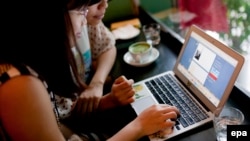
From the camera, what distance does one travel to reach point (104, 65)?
1.25 meters

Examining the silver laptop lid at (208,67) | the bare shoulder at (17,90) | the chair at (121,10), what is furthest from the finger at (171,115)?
the chair at (121,10)

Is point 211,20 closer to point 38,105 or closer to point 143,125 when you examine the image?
point 143,125

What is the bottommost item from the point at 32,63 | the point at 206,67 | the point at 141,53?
the point at 141,53

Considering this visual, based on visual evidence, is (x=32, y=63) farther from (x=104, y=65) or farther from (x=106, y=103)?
(x=104, y=65)

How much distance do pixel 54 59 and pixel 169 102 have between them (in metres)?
0.42

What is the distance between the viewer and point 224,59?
0.81 m

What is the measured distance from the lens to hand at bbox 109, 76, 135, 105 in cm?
101

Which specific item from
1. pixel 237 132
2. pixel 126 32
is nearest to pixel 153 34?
pixel 126 32

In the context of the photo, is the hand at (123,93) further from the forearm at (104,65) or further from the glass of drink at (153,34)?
the glass of drink at (153,34)

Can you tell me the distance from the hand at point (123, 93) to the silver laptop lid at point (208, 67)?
195 mm

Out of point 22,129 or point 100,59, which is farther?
point 100,59

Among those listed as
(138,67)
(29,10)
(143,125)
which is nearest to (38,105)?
(29,10)

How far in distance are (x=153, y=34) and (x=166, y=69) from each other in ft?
0.95

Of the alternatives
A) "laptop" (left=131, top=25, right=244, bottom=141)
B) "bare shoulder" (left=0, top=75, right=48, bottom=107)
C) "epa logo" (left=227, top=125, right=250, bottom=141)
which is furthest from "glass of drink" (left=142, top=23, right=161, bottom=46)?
"bare shoulder" (left=0, top=75, right=48, bottom=107)
